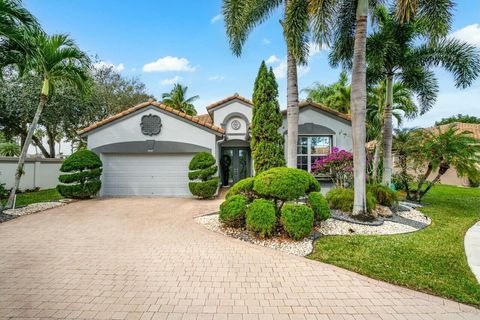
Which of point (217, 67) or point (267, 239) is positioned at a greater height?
point (217, 67)

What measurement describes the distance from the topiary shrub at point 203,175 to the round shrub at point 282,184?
5138 mm

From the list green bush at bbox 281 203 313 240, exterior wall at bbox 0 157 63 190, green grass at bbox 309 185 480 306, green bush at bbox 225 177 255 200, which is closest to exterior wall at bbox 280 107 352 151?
green grass at bbox 309 185 480 306

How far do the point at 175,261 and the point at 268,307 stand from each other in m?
2.23

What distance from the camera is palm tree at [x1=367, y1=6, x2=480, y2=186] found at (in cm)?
1037

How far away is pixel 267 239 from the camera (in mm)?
6109

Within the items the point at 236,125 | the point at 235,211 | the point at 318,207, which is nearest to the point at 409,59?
the point at 318,207

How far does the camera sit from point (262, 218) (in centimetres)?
604

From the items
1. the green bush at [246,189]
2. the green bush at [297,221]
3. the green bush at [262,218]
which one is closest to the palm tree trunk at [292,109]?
the green bush at [246,189]

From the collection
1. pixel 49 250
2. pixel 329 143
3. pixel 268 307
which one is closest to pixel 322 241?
pixel 268 307

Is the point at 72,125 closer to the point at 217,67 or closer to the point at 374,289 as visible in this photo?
the point at 217,67

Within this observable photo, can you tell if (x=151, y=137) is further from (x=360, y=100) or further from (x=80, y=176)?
(x=360, y=100)

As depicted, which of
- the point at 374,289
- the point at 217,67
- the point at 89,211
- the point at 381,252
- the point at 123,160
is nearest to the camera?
the point at 374,289

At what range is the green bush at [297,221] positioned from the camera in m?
5.91

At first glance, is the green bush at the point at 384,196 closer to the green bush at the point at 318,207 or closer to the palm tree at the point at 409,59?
the palm tree at the point at 409,59
